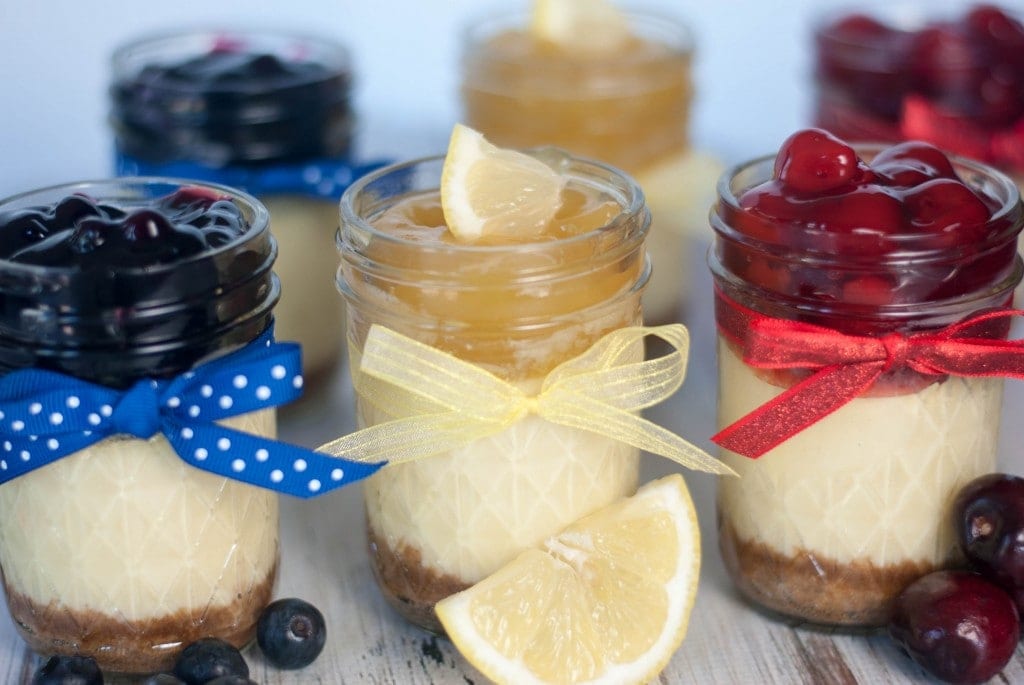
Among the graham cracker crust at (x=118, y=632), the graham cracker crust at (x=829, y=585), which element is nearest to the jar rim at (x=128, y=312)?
the graham cracker crust at (x=118, y=632)

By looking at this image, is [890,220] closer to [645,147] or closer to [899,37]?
[645,147]

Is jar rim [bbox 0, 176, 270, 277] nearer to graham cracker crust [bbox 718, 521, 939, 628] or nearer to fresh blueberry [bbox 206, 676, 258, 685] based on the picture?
fresh blueberry [bbox 206, 676, 258, 685]

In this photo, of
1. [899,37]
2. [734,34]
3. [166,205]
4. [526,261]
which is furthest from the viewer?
[734,34]

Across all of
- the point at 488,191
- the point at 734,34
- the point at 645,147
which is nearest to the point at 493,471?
the point at 488,191

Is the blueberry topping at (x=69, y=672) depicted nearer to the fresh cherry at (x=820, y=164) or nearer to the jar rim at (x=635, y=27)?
the fresh cherry at (x=820, y=164)

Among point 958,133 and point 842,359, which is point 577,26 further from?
point 842,359

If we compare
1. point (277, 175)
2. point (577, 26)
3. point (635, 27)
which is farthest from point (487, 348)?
point (635, 27)
